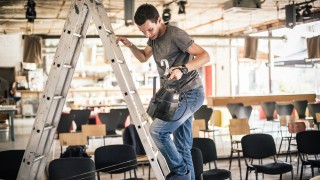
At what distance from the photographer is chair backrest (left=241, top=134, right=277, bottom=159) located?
20.1 feet

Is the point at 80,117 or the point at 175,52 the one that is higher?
the point at 175,52

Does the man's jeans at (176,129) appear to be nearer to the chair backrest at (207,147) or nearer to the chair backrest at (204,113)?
the chair backrest at (207,147)

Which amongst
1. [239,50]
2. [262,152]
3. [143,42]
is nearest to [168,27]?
[262,152]

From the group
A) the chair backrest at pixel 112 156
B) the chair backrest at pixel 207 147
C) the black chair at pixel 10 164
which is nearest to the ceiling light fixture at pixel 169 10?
the chair backrest at pixel 207 147

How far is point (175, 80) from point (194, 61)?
0.25m

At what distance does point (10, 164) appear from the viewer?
15.3ft

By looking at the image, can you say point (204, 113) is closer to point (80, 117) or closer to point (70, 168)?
point (80, 117)

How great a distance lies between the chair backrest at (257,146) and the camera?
20.1 feet

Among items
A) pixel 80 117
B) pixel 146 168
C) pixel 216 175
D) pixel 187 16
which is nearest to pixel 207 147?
pixel 216 175

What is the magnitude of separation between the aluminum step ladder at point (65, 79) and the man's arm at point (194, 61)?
55 cm

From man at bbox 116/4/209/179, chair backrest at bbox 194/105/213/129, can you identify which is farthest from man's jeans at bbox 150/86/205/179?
chair backrest at bbox 194/105/213/129

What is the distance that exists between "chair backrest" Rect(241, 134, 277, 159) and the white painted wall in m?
15.5

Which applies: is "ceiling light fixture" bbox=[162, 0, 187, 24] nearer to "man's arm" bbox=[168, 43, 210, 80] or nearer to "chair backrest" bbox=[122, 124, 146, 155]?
"chair backrest" bbox=[122, 124, 146, 155]

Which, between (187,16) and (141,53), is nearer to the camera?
(141,53)
